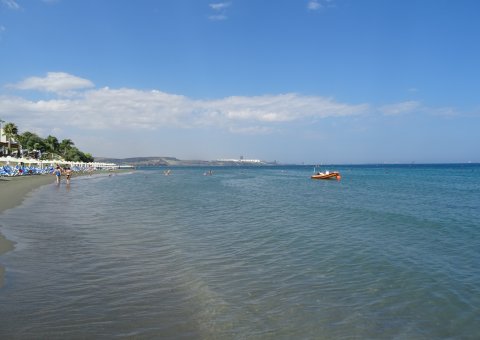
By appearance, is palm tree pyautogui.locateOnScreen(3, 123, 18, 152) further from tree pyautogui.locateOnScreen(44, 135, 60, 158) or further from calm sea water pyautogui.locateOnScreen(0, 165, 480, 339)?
calm sea water pyautogui.locateOnScreen(0, 165, 480, 339)

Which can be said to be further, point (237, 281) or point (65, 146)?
point (65, 146)

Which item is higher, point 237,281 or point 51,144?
point 51,144

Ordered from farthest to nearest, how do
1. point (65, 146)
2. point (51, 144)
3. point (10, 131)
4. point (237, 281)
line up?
point (65, 146) < point (51, 144) < point (10, 131) < point (237, 281)

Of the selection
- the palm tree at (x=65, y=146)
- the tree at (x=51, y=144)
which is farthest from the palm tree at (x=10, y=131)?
the palm tree at (x=65, y=146)

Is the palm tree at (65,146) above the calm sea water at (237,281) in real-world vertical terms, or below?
above

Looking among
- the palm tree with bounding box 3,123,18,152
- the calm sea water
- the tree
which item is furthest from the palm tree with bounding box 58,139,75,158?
the calm sea water

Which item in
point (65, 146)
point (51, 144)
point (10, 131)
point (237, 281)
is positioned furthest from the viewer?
point (65, 146)

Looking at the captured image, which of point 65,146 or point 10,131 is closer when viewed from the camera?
point 10,131

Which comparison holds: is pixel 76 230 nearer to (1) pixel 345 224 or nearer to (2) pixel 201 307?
(2) pixel 201 307

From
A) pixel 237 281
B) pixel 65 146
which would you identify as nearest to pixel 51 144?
pixel 65 146

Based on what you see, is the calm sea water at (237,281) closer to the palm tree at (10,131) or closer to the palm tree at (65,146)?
the palm tree at (10,131)

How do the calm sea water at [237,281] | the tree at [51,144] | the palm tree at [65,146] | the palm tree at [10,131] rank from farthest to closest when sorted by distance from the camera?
the palm tree at [65,146] < the tree at [51,144] < the palm tree at [10,131] < the calm sea water at [237,281]

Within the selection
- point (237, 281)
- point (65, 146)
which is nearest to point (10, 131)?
point (65, 146)

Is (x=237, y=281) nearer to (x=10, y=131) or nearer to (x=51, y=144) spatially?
(x=10, y=131)
